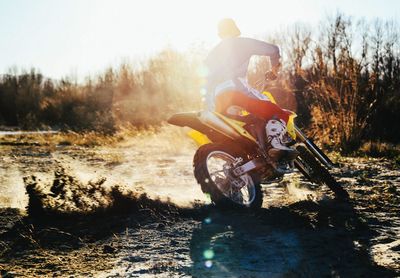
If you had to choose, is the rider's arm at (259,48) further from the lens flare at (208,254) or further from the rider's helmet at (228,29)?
the lens flare at (208,254)

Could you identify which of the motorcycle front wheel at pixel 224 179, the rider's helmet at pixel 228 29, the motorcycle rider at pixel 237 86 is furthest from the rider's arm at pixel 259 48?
the motorcycle front wheel at pixel 224 179

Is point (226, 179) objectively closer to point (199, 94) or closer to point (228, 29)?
→ point (228, 29)

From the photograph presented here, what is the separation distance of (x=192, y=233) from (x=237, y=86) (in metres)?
1.61

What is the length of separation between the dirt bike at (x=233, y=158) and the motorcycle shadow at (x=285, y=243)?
25 centimetres

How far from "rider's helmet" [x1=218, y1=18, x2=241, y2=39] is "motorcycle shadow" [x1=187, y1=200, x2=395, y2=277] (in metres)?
1.79

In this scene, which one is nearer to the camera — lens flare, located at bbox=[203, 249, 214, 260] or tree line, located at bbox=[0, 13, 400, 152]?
lens flare, located at bbox=[203, 249, 214, 260]

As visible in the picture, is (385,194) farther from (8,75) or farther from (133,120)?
(8,75)

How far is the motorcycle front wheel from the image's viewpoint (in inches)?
179

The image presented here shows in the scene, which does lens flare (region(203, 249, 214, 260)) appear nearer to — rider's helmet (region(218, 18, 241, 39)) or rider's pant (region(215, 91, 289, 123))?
rider's pant (region(215, 91, 289, 123))

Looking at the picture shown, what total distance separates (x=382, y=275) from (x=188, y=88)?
59.2 feet

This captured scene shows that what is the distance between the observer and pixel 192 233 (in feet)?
12.8

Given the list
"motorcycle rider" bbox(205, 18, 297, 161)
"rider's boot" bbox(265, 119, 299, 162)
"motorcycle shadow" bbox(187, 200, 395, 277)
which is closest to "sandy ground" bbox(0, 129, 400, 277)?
"motorcycle shadow" bbox(187, 200, 395, 277)

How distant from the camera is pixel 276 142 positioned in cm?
484

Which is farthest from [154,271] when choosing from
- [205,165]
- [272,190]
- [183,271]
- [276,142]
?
[272,190]
